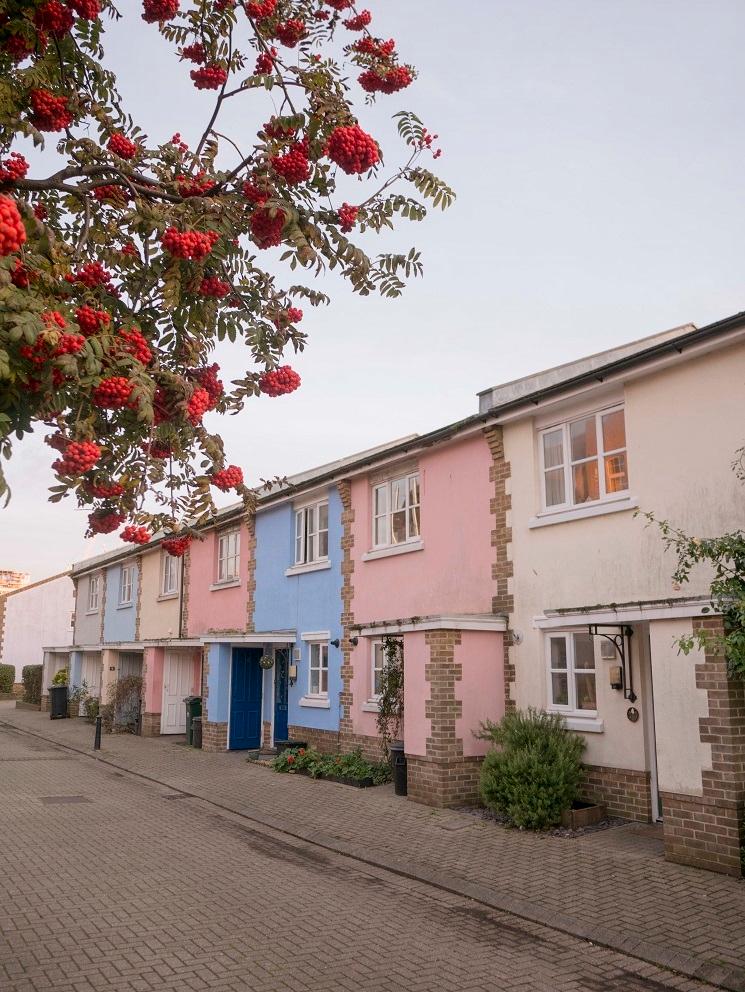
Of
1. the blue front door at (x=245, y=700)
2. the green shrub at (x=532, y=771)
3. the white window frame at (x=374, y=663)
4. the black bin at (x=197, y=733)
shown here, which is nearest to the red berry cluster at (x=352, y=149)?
the green shrub at (x=532, y=771)

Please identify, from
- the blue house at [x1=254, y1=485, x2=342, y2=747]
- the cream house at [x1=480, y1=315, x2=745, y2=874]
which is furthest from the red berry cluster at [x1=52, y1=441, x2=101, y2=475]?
the blue house at [x1=254, y1=485, x2=342, y2=747]

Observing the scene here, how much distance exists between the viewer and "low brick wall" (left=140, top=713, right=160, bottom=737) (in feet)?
74.0

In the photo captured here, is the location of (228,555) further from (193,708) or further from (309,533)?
(309,533)

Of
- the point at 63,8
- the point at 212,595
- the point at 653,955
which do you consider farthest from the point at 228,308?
the point at 212,595

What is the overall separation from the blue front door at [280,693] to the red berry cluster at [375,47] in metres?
14.9

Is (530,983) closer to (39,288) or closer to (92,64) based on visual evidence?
(39,288)

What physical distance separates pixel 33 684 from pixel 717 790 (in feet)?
103

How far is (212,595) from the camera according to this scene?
2152 cm

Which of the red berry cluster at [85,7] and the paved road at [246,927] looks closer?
the red berry cluster at [85,7]

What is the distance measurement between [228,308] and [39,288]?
1504 millimetres

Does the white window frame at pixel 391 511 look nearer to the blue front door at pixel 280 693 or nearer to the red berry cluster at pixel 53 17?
the blue front door at pixel 280 693

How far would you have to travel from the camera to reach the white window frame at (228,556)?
20.6 m

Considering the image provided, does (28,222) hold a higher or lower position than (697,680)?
higher

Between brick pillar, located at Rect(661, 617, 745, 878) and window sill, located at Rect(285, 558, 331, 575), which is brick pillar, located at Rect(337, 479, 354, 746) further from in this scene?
brick pillar, located at Rect(661, 617, 745, 878)
